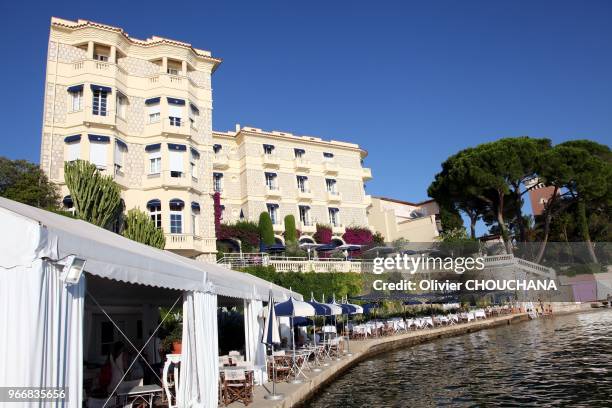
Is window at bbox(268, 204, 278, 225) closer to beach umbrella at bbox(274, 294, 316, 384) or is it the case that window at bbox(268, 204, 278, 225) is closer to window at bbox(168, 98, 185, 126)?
window at bbox(168, 98, 185, 126)

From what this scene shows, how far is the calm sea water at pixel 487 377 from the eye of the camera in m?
10.7

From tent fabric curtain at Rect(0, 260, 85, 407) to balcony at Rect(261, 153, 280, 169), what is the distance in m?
38.0

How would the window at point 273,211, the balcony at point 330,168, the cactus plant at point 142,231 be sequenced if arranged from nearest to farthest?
the cactus plant at point 142,231, the window at point 273,211, the balcony at point 330,168

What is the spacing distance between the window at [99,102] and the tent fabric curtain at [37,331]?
26350 mm

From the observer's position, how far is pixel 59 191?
26.5 m

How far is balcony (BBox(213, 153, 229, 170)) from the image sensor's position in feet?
137

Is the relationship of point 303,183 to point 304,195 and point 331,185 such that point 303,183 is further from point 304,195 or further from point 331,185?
point 331,185

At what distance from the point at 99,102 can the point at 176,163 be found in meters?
5.72

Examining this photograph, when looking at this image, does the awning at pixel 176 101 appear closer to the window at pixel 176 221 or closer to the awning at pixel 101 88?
the awning at pixel 101 88

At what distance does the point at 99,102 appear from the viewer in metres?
28.5

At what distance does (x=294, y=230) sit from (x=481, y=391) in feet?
100

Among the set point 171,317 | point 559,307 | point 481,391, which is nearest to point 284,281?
point 171,317

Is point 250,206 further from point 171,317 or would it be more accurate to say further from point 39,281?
point 39,281

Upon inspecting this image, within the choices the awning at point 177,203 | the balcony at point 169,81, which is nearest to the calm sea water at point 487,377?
the awning at point 177,203
